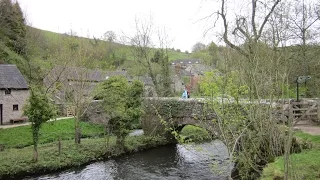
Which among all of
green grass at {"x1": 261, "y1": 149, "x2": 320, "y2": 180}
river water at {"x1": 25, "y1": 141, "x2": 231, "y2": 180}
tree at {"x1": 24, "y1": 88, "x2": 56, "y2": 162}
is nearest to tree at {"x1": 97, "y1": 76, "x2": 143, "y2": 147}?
river water at {"x1": 25, "y1": 141, "x2": 231, "y2": 180}

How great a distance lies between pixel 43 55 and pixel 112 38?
952 inches

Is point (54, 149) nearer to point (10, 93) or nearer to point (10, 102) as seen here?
point (10, 102)

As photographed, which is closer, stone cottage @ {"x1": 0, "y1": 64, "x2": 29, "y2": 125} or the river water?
the river water

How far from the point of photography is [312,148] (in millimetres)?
12109

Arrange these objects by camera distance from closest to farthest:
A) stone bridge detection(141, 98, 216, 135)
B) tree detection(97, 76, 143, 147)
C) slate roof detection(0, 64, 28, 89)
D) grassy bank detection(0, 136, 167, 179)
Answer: grassy bank detection(0, 136, 167, 179) → tree detection(97, 76, 143, 147) → stone bridge detection(141, 98, 216, 135) → slate roof detection(0, 64, 28, 89)

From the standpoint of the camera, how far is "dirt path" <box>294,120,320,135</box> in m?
14.8

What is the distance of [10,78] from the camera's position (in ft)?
94.8

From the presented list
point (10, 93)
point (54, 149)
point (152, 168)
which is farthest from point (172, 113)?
point (10, 93)

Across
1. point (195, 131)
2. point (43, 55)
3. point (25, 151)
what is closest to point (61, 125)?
point (25, 151)

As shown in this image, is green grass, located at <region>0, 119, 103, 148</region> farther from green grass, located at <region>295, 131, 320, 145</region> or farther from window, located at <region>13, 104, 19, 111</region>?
green grass, located at <region>295, 131, 320, 145</region>

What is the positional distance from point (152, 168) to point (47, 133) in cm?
1115

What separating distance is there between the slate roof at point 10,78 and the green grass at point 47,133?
206 inches

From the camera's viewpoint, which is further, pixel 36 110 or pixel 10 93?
pixel 10 93

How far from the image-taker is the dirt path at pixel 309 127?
1484 centimetres
